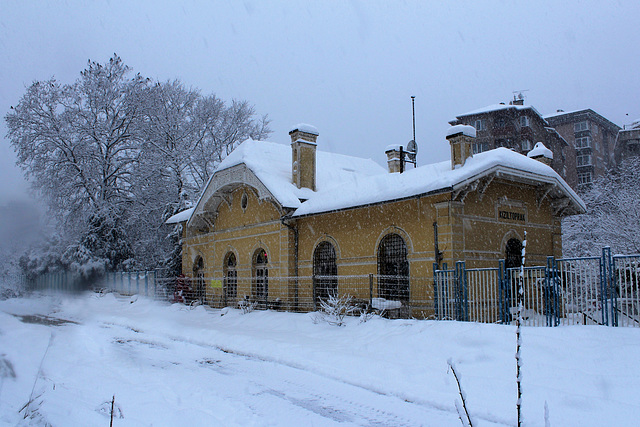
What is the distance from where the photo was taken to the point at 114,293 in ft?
86.7

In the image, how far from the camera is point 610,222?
2358 cm

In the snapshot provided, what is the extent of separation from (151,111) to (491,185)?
26.0 m

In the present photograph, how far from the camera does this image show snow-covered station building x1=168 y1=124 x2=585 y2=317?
48.2ft

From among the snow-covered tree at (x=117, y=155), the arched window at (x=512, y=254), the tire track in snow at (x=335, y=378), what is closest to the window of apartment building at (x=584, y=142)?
the snow-covered tree at (x=117, y=155)

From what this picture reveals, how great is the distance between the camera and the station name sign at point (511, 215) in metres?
16.0

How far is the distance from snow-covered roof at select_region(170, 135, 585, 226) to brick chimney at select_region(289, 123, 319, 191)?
0.34 m

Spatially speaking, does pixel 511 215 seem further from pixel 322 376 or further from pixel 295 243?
pixel 322 376

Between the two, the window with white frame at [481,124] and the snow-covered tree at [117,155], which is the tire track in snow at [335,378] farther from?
the window with white frame at [481,124]

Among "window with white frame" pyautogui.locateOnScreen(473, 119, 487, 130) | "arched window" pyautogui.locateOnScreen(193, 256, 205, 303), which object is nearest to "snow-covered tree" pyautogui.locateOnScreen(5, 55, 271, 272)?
"arched window" pyautogui.locateOnScreen(193, 256, 205, 303)

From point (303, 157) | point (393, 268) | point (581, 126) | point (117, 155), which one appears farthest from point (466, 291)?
point (581, 126)

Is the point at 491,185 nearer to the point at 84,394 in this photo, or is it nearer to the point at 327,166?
the point at 327,166

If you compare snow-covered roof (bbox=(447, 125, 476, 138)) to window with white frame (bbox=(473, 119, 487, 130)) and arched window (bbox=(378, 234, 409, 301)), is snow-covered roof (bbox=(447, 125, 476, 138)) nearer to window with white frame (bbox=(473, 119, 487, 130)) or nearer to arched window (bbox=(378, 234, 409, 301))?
arched window (bbox=(378, 234, 409, 301))

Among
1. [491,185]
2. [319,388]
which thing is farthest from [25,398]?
[491,185]

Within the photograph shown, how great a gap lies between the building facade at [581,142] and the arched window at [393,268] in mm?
45296
